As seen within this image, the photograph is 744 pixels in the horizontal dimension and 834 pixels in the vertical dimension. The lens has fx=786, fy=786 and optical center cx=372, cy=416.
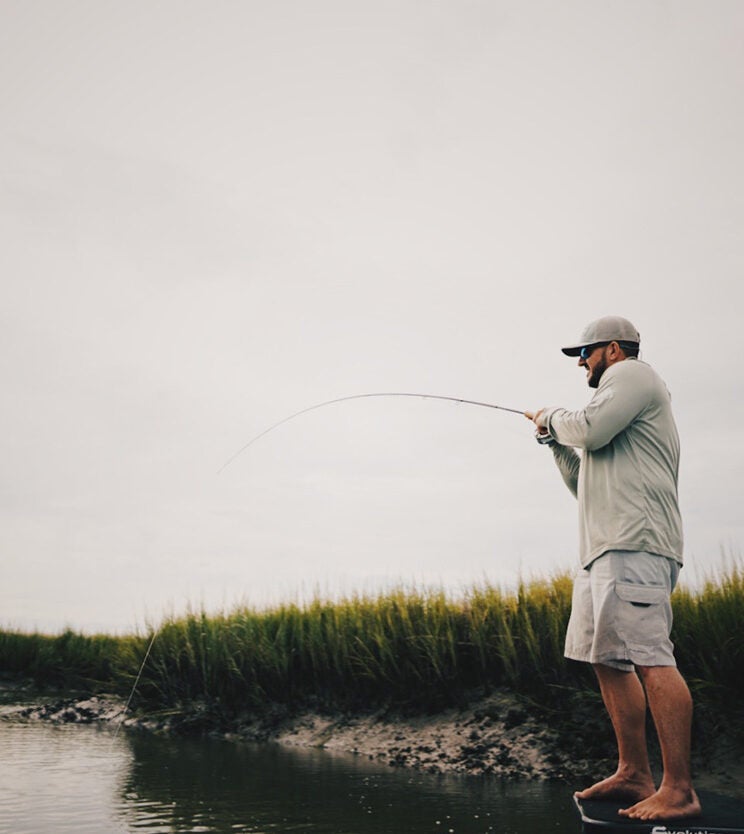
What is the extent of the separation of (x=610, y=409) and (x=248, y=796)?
125 inches

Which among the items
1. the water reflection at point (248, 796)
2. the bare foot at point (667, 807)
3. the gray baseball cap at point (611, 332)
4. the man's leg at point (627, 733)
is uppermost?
the gray baseball cap at point (611, 332)

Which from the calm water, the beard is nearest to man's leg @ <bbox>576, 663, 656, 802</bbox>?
the calm water

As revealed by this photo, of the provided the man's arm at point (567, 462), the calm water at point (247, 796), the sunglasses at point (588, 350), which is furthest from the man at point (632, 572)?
the calm water at point (247, 796)

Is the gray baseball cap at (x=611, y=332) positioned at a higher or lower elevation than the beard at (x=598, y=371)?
higher

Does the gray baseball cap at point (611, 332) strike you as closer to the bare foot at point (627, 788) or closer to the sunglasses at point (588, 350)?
the sunglasses at point (588, 350)

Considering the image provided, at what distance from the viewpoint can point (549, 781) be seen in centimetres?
556

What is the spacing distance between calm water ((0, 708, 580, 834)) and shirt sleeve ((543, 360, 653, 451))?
2048 mm

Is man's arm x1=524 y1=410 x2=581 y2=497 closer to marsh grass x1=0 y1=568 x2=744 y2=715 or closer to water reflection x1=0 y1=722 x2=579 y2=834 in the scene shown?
water reflection x1=0 y1=722 x2=579 y2=834

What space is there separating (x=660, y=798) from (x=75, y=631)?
10721 mm

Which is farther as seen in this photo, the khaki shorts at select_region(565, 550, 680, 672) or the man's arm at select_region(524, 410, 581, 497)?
the man's arm at select_region(524, 410, 581, 497)

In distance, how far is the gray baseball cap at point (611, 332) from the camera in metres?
4.02

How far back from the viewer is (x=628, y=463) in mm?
3705

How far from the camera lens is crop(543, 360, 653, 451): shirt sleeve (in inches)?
144

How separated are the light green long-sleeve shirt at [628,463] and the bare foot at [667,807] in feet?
3.29
